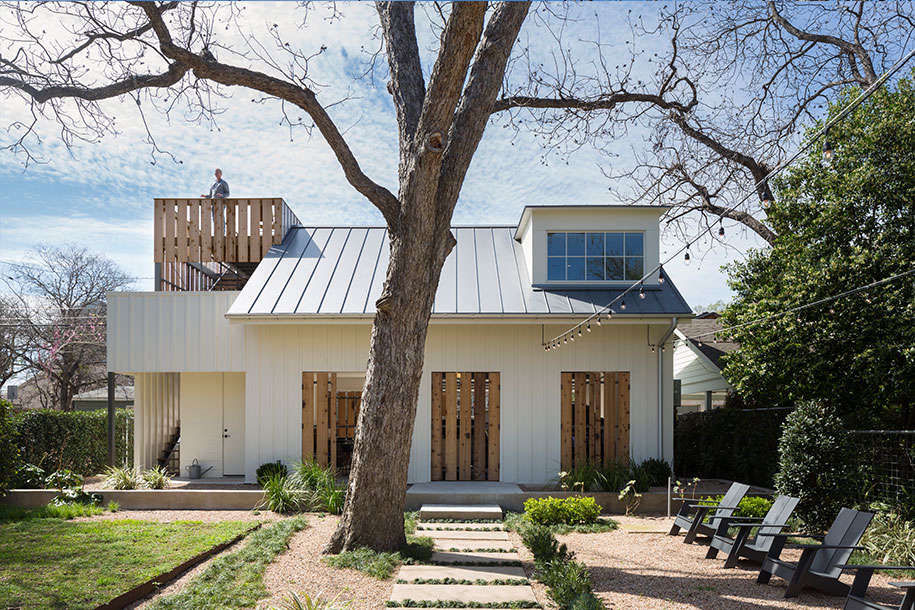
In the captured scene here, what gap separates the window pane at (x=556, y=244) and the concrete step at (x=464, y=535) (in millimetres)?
5935

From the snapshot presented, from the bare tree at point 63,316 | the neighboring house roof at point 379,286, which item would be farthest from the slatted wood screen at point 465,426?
the bare tree at point 63,316

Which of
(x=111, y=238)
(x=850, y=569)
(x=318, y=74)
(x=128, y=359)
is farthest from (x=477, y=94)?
(x=111, y=238)

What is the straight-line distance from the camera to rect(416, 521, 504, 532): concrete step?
9001 mm

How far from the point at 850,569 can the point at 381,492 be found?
15.0 feet

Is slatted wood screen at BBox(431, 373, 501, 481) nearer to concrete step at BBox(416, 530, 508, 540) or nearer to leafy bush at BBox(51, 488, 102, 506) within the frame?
concrete step at BBox(416, 530, 508, 540)

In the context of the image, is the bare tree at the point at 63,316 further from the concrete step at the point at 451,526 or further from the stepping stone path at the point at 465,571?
the stepping stone path at the point at 465,571

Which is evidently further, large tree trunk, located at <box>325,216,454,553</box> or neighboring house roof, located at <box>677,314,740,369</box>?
neighboring house roof, located at <box>677,314,740,369</box>

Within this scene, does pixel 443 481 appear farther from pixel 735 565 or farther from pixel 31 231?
pixel 31 231

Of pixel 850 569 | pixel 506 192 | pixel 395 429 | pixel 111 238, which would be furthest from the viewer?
pixel 111 238

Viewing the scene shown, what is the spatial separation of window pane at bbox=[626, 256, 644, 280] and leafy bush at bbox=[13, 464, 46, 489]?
11142 millimetres

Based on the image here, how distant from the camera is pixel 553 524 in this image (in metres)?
9.66

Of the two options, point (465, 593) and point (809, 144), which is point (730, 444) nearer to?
point (465, 593)

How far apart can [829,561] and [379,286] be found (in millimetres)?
8540

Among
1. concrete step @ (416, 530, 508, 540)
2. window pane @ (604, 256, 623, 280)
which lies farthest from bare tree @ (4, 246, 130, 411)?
window pane @ (604, 256, 623, 280)
